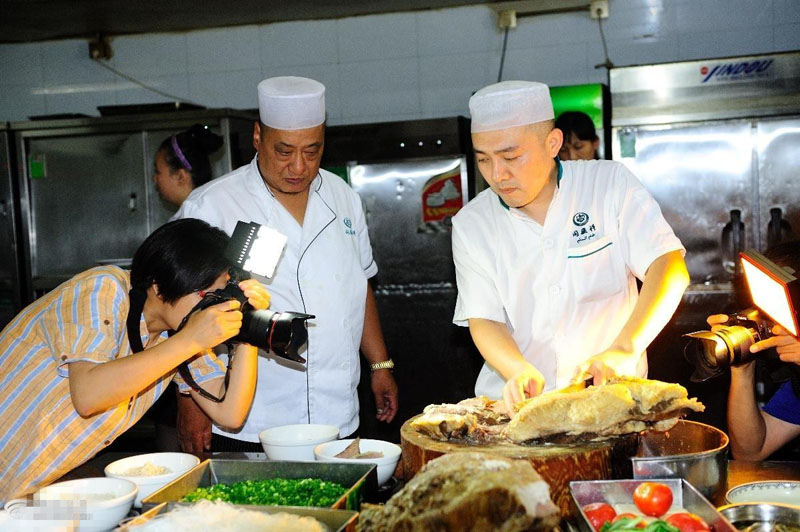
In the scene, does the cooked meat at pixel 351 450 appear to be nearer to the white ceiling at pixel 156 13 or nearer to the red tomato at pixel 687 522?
the red tomato at pixel 687 522

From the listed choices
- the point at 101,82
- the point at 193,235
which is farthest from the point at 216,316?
the point at 101,82

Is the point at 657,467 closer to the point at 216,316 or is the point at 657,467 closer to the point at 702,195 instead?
the point at 216,316

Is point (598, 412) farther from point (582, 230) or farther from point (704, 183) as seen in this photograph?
point (704, 183)

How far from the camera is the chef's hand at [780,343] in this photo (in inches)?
75.7

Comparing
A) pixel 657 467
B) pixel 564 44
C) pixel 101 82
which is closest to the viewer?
pixel 657 467

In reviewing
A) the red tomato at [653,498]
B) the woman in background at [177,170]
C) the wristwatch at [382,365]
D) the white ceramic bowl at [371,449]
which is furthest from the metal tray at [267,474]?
the woman in background at [177,170]

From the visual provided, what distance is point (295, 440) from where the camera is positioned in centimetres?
203

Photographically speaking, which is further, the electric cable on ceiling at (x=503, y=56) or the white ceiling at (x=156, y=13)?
the electric cable on ceiling at (x=503, y=56)

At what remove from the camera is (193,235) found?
6.65ft

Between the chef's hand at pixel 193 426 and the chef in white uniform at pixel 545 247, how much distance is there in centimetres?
84

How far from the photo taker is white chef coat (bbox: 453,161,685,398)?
2438 mm

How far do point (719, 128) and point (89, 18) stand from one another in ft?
12.9

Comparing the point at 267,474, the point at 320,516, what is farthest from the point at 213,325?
the point at 320,516

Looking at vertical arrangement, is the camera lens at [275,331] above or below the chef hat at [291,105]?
below
